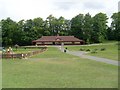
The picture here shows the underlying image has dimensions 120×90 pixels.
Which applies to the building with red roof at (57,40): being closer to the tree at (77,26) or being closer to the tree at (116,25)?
the tree at (77,26)

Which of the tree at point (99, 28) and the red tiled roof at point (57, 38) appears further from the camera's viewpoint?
the tree at point (99, 28)

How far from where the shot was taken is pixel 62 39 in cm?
11300

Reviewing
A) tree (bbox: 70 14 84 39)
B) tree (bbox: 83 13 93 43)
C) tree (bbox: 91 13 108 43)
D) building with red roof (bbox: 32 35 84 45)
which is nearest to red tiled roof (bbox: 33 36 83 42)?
building with red roof (bbox: 32 35 84 45)

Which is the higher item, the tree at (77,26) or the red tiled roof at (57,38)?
the tree at (77,26)

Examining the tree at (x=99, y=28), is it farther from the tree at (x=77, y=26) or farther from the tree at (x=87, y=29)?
the tree at (x=77, y=26)

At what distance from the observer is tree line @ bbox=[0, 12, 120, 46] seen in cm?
11150

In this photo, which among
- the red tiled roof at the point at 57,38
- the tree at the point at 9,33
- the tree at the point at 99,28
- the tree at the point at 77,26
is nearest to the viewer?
the tree at the point at 9,33

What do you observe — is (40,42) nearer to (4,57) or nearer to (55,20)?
(55,20)

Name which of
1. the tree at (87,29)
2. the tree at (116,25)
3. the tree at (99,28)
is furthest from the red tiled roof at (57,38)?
the tree at (116,25)

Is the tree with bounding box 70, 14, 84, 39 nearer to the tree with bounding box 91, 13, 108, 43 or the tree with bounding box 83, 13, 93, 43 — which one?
the tree with bounding box 83, 13, 93, 43

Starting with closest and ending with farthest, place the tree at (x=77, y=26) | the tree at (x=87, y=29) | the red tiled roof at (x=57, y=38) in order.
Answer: the red tiled roof at (x=57, y=38) < the tree at (x=87, y=29) < the tree at (x=77, y=26)

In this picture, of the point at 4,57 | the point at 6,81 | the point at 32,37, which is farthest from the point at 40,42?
the point at 6,81

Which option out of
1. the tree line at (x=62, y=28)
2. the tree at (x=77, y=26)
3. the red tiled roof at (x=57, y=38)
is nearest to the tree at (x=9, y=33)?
the tree line at (x=62, y=28)

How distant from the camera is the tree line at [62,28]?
366 feet
